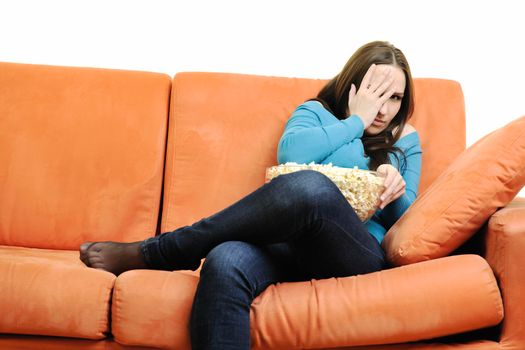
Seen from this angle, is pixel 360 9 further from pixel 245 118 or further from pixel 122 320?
pixel 122 320

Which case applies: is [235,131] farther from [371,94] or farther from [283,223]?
[283,223]

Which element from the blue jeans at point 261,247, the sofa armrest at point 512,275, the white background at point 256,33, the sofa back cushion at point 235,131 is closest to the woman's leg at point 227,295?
the blue jeans at point 261,247

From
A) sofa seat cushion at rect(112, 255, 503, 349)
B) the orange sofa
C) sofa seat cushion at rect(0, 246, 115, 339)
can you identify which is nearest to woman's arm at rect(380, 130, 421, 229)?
the orange sofa

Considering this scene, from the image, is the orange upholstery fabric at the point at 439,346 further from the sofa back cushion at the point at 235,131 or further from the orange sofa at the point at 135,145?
the sofa back cushion at the point at 235,131

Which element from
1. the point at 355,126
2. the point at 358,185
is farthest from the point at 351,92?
the point at 358,185

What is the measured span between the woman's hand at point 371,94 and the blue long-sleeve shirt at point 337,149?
0.14 feet

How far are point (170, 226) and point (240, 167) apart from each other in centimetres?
27

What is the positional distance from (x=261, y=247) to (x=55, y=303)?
1.48 ft

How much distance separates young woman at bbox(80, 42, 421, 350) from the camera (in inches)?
50.7

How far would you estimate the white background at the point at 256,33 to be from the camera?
2.38m

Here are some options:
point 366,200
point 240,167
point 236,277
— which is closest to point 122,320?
point 236,277

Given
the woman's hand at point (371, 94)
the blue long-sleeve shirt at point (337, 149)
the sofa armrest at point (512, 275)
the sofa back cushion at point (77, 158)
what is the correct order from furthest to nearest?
the sofa back cushion at point (77, 158), the woman's hand at point (371, 94), the blue long-sleeve shirt at point (337, 149), the sofa armrest at point (512, 275)

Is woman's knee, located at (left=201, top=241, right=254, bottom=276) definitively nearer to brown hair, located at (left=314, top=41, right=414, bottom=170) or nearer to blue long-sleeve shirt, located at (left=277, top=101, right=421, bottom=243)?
blue long-sleeve shirt, located at (left=277, top=101, right=421, bottom=243)

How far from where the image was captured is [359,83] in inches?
76.1
